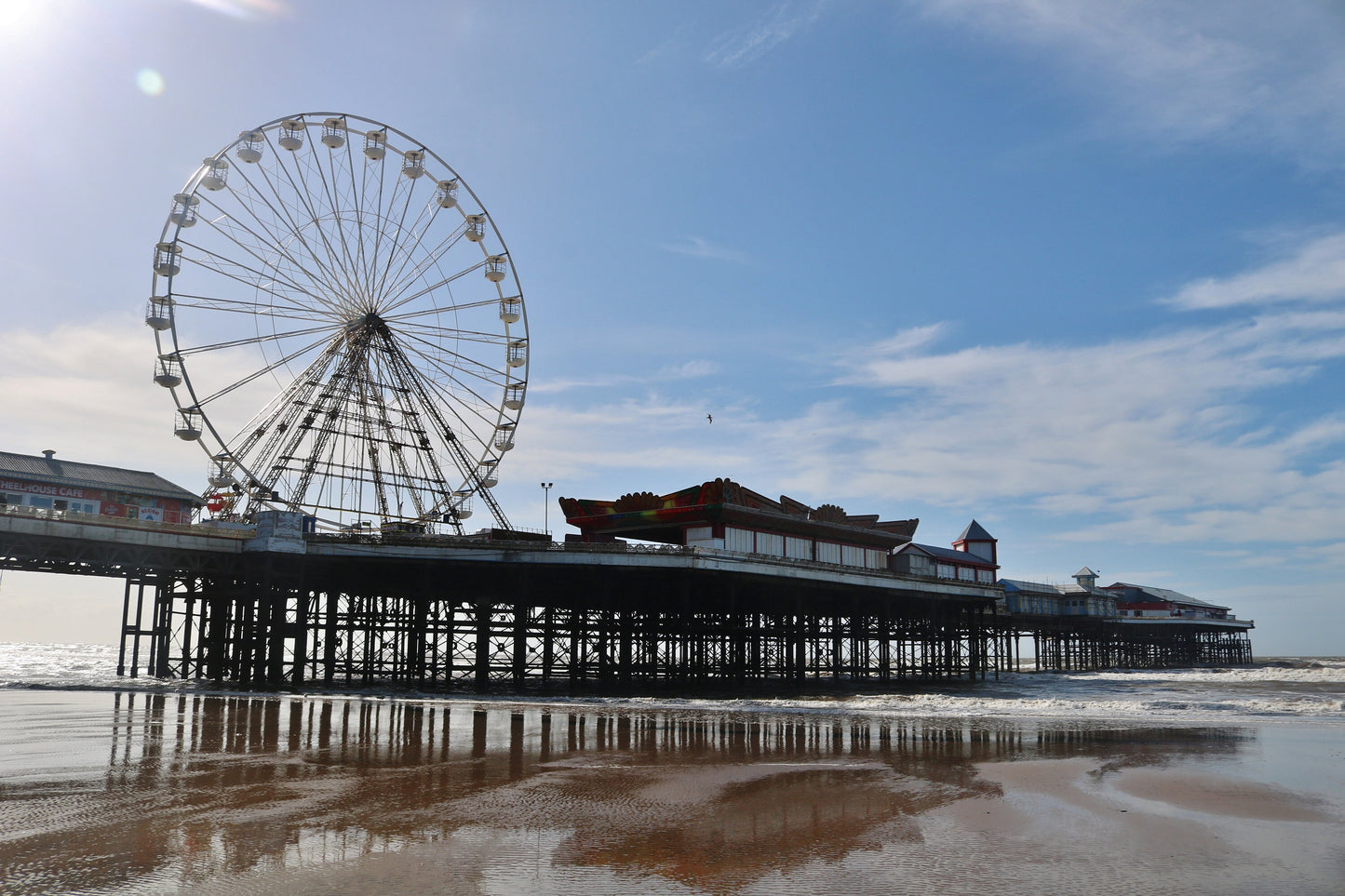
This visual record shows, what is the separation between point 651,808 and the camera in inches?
483

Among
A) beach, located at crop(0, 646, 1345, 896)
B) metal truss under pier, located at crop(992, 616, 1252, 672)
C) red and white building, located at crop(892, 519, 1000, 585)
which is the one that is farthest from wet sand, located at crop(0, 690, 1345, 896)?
metal truss under pier, located at crop(992, 616, 1252, 672)

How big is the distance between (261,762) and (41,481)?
112 feet

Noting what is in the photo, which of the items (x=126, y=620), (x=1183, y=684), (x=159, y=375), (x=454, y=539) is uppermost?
(x=159, y=375)

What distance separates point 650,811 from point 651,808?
25cm

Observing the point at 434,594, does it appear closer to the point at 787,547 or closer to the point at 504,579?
the point at 504,579

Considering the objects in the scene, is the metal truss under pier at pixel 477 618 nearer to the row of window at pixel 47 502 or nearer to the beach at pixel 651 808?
the row of window at pixel 47 502

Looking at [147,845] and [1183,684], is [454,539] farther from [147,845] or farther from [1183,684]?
[1183,684]

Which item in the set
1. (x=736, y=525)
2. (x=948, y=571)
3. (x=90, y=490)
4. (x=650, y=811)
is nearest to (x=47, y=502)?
(x=90, y=490)

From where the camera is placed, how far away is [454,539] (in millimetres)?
40625

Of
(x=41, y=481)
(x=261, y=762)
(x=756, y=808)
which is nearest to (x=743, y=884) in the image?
(x=756, y=808)

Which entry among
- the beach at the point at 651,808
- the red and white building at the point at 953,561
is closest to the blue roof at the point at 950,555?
the red and white building at the point at 953,561

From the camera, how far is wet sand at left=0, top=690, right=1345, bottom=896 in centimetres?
866

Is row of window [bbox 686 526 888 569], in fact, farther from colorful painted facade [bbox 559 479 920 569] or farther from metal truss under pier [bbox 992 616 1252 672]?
metal truss under pier [bbox 992 616 1252 672]

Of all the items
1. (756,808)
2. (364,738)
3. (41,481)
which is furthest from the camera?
(41,481)
